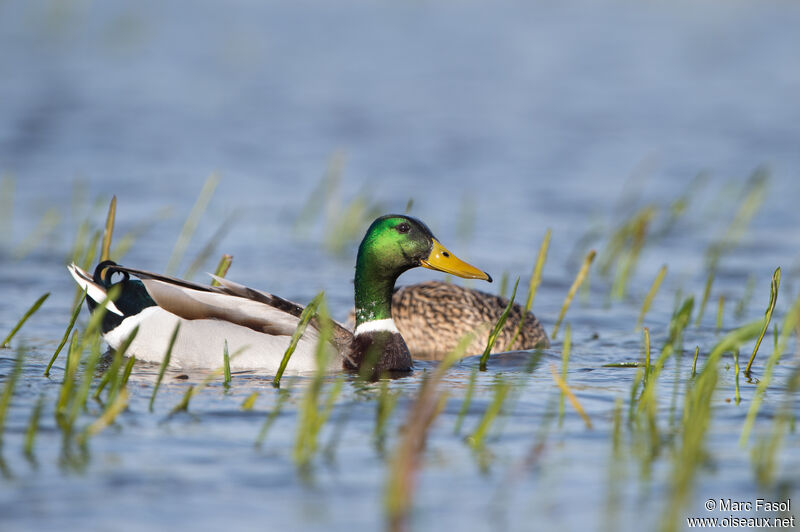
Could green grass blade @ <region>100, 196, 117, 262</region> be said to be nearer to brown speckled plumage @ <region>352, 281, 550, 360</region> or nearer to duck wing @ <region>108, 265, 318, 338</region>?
duck wing @ <region>108, 265, 318, 338</region>

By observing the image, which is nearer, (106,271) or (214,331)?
(214,331)

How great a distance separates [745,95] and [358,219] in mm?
12686

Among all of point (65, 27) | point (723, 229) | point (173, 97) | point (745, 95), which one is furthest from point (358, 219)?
point (65, 27)

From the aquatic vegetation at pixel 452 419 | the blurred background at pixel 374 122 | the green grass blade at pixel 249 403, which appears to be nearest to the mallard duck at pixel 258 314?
the aquatic vegetation at pixel 452 419

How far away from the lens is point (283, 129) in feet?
60.4

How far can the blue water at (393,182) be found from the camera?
503 centimetres

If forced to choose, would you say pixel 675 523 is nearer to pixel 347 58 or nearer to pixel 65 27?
pixel 347 58

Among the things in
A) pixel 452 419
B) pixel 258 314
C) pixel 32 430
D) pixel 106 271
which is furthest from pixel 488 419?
pixel 106 271

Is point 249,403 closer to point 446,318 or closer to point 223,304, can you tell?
point 223,304

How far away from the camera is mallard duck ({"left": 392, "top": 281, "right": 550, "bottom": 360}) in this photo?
8.86m

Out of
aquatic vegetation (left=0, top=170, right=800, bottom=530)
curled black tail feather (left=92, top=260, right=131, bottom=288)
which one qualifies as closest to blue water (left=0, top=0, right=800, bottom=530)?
aquatic vegetation (left=0, top=170, right=800, bottom=530)

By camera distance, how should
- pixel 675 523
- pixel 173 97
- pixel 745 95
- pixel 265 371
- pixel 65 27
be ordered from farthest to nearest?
pixel 65 27 < pixel 745 95 < pixel 173 97 < pixel 265 371 < pixel 675 523

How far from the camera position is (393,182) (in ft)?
50.1

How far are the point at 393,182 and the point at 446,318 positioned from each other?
21.0 feet
